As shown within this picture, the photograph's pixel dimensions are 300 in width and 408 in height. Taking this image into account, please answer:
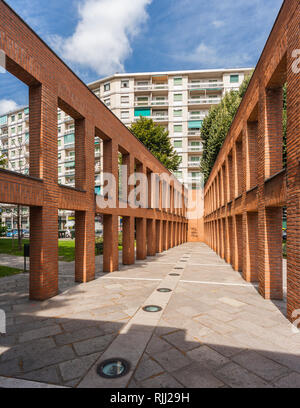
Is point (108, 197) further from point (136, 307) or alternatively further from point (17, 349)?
point (17, 349)

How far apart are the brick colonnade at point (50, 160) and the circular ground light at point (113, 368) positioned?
3853 mm

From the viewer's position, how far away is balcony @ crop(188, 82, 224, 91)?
42.3m

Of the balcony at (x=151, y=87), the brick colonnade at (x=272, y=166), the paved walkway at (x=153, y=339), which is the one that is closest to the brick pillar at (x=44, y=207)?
the paved walkway at (x=153, y=339)

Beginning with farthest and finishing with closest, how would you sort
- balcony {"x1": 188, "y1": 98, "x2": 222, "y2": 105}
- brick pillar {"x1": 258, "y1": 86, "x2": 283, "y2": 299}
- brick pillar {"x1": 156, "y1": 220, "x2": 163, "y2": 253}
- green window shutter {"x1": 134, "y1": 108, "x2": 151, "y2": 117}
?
green window shutter {"x1": 134, "y1": 108, "x2": 151, "y2": 117}
balcony {"x1": 188, "y1": 98, "x2": 222, "y2": 105}
brick pillar {"x1": 156, "y1": 220, "x2": 163, "y2": 253}
brick pillar {"x1": 258, "y1": 86, "x2": 283, "y2": 299}

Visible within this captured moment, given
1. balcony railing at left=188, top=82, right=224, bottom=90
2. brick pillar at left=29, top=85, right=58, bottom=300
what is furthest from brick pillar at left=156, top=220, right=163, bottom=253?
balcony railing at left=188, top=82, right=224, bottom=90

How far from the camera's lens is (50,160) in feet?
23.5

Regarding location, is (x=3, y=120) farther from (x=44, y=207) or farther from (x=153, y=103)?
(x=44, y=207)

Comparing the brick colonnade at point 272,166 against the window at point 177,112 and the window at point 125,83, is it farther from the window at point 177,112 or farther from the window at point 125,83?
the window at point 125,83

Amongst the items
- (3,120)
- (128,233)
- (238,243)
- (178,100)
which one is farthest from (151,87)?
(238,243)

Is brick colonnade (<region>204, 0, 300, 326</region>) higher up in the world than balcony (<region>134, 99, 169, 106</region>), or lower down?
lower down

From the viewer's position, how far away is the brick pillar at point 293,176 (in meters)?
4.97

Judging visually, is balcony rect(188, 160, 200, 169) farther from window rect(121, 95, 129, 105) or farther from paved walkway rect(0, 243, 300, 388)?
paved walkway rect(0, 243, 300, 388)

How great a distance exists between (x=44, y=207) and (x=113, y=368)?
4.64 meters

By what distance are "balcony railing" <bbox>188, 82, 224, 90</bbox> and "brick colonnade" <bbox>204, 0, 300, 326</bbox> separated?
35578 mm
